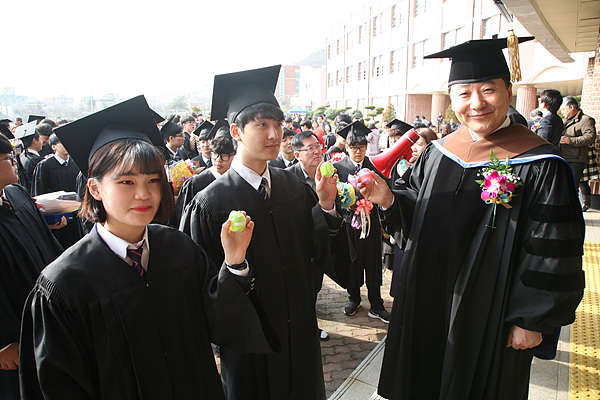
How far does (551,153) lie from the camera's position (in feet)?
6.98

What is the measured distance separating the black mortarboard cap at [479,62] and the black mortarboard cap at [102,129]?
1848 millimetres

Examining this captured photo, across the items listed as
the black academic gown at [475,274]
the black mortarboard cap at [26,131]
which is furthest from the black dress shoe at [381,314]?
the black mortarboard cap at [26,131]

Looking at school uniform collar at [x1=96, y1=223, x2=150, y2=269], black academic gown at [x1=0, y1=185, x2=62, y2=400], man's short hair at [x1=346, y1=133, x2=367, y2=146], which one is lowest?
black academic gown at [x1=0, y1=185, x2=62, y2=400]

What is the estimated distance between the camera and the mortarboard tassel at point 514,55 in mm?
2441

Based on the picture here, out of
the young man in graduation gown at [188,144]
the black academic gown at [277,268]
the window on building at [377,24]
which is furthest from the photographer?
the window on building at [377,24]

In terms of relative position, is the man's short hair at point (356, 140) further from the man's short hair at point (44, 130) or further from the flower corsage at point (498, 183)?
the man's short hair at point (44, 130)

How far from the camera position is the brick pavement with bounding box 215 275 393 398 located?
11.3 ft

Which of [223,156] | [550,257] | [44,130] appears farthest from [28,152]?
[550,257]

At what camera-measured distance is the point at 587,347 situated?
3.45 metres

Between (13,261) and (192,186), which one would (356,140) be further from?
(13,261)

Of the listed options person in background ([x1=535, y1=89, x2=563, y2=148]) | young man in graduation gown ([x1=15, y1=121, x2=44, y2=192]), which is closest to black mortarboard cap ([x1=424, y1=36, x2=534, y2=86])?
person in background ([x1=535, y1=89, x2=563, y2=148])

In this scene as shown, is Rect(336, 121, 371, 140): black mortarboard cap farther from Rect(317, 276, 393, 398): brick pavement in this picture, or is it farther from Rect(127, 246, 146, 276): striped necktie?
Rect(127, 246, 146, 276): striped necktie

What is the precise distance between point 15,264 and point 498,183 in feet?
9.55

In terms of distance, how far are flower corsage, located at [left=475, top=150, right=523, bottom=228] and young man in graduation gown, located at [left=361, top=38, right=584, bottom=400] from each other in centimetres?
4
